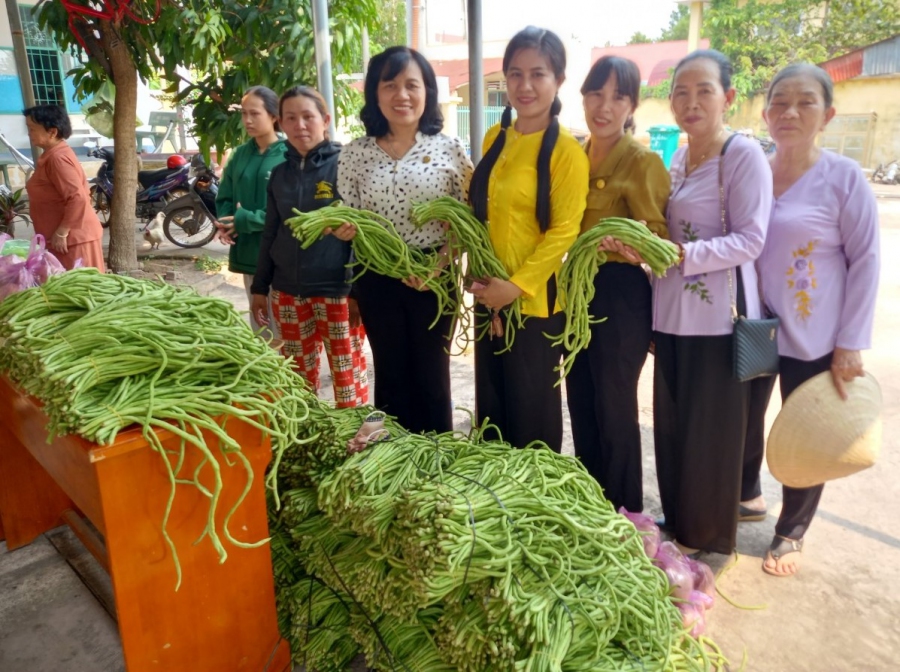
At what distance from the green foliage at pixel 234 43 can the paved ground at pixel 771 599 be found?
2.94 metres

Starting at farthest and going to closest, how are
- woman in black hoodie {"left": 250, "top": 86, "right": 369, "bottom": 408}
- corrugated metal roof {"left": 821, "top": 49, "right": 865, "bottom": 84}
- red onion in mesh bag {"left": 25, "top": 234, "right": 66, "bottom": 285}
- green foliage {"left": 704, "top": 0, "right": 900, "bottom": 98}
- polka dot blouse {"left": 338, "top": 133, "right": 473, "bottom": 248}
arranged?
green foliage {"left": 704, "top": 0, "right": 900, "bottom": 98} → corrugated metal roof {"left": 821, "top": 49, "right": 865, "bottom": 84} → woman in black hoodie {"left": 250, "top": 86, "right": 369, "bottom": 408} → polka dot blouse {"left": 338, "top": 133, "right": 473, "bottom": 248} → red onion in mesh bag {"left": 25, "top": 234, "right": 66, "bottom": 285}

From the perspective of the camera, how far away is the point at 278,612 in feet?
6.50

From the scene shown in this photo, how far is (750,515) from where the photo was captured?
2578 millimetres

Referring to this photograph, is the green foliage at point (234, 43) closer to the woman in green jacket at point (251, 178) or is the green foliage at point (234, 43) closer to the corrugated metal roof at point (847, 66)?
the woman in green jacket at point (251, 178)

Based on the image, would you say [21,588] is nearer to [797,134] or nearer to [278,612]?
[278,612]

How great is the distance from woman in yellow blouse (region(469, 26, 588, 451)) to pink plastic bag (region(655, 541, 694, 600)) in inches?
21.4

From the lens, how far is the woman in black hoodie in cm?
277

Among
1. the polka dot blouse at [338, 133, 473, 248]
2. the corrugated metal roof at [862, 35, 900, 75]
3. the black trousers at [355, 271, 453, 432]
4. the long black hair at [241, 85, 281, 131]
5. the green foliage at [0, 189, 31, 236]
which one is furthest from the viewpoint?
the corrugated metal roof at [862, 35, 900, 75]

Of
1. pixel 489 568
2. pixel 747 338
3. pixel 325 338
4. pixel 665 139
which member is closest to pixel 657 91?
pixel 665 139

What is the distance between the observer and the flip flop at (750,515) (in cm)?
257

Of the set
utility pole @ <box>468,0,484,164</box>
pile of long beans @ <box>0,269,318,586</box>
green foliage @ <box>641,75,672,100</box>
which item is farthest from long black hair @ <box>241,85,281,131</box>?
green foliage @ <box>641,75,672,100</box>

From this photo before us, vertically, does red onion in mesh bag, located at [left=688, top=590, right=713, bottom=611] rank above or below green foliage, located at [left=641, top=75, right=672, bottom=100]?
below

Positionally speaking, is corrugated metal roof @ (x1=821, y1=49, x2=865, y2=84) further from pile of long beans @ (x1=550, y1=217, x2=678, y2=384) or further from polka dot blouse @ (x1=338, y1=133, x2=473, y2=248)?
pile of long beans @ (x1=550, y1=217, x2=678, y2=384)

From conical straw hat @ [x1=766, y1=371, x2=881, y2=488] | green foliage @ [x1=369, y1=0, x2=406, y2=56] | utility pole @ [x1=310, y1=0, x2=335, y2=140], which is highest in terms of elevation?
green foliage @ [x1=369, y1=0, x2=406, y2=56]
